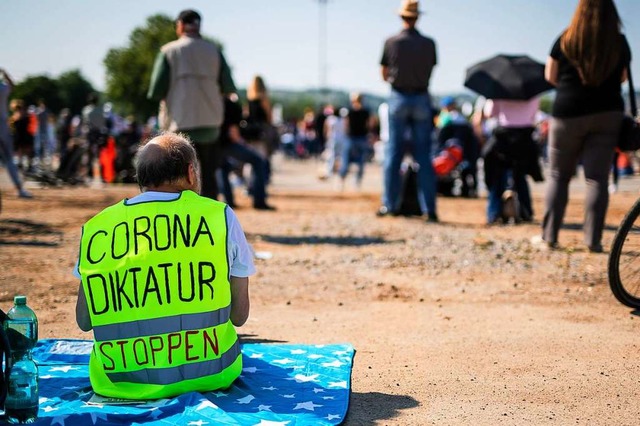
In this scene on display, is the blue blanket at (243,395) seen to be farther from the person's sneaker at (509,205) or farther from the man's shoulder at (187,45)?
the person's sneaker at (509,205)

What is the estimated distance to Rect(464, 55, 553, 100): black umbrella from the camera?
9516mm

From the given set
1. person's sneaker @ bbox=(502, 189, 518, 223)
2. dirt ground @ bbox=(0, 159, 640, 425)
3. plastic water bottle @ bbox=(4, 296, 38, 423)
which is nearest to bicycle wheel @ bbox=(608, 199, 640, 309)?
dirt ground @ bbox=(0, 159, 640, 425)

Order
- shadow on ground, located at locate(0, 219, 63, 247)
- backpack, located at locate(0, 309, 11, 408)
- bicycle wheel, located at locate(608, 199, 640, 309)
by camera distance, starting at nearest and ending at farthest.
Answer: backpack, located at locate(0, 309, 11, 408) < bicycle wheel, located at locate(608, 199, 640, 309) < shadow on ground, located at locate(0, 219, 63, 247)

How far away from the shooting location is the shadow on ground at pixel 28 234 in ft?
28.1

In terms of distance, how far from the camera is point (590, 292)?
240 inches

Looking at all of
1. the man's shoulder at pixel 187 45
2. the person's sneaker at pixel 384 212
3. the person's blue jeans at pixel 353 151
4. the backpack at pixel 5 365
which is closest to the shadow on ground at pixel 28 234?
the man's shoulder at pixel 187 45

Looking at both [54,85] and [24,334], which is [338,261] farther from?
[54,85]

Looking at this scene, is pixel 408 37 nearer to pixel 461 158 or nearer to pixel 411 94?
pixel 411 94

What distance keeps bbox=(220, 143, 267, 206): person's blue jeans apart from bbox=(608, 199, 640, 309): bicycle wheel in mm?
6556

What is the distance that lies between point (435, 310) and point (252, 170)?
6.28 meters

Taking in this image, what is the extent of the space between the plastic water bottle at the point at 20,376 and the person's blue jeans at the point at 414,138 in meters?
6.97

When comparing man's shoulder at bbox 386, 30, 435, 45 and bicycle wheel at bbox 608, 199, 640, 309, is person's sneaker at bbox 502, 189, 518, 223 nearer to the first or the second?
man's shoulder at bbox 386, 30, 435, 45

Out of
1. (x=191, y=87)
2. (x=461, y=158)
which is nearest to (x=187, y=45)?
(x=191, y=87)

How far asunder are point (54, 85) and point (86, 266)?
9946 centimetres
